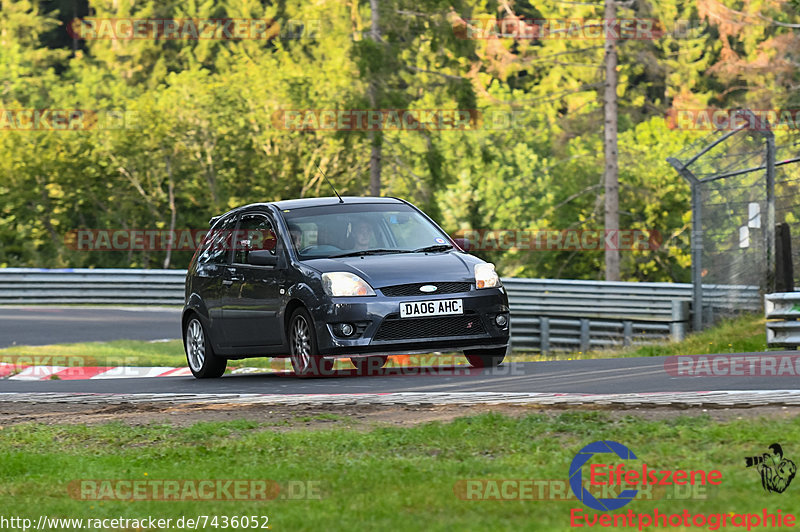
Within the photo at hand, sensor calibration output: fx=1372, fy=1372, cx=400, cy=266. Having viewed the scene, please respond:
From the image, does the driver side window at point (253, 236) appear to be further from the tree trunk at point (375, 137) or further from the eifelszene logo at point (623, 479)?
the tree trunk at point (375, 137)

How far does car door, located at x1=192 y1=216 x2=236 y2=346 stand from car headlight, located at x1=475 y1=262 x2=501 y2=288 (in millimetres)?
2758

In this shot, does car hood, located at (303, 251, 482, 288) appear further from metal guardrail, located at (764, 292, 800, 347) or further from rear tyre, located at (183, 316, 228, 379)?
metal guardrail, located at (764, 292, 800, 347)


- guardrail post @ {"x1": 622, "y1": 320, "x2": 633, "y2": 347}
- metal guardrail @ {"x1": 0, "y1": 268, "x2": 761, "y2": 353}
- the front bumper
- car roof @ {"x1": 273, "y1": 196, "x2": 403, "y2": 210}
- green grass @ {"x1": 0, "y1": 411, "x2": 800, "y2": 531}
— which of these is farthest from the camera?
metal guardrail @ {"x1": 0, "y1": 268, "x2": 761, "y2": 353}

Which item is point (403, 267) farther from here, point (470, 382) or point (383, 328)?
point (470, 382)

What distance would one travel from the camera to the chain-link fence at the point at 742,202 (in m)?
17.0

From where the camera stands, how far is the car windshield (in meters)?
12.6

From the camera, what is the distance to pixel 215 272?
44.9ft

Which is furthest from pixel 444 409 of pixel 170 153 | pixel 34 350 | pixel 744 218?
pixel 170 153

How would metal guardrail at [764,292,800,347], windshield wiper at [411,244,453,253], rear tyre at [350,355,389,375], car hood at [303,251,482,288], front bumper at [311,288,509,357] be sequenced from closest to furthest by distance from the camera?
1. front bumper at [311,288,509,357]
2. car hood at [303,251,482,288]
3. windshield wiper at [411,244,453,253]
4. rear tyre at [350,355,389,375]
5. metal guardrail at [764,292,800,347]

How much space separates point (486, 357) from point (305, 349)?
1.79 meters

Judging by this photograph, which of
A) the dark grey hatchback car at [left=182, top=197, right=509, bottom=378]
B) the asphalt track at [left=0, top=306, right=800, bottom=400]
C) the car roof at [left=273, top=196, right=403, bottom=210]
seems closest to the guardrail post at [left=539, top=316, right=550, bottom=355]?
the dark grey hatchback car at [left=182, top=197, right=509, bottom=378]

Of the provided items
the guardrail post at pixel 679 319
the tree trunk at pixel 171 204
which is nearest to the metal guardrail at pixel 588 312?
the guardrail post at pixel 679 319

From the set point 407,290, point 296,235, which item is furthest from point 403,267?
point 296,235

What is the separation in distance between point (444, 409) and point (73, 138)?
3648 centimetres
